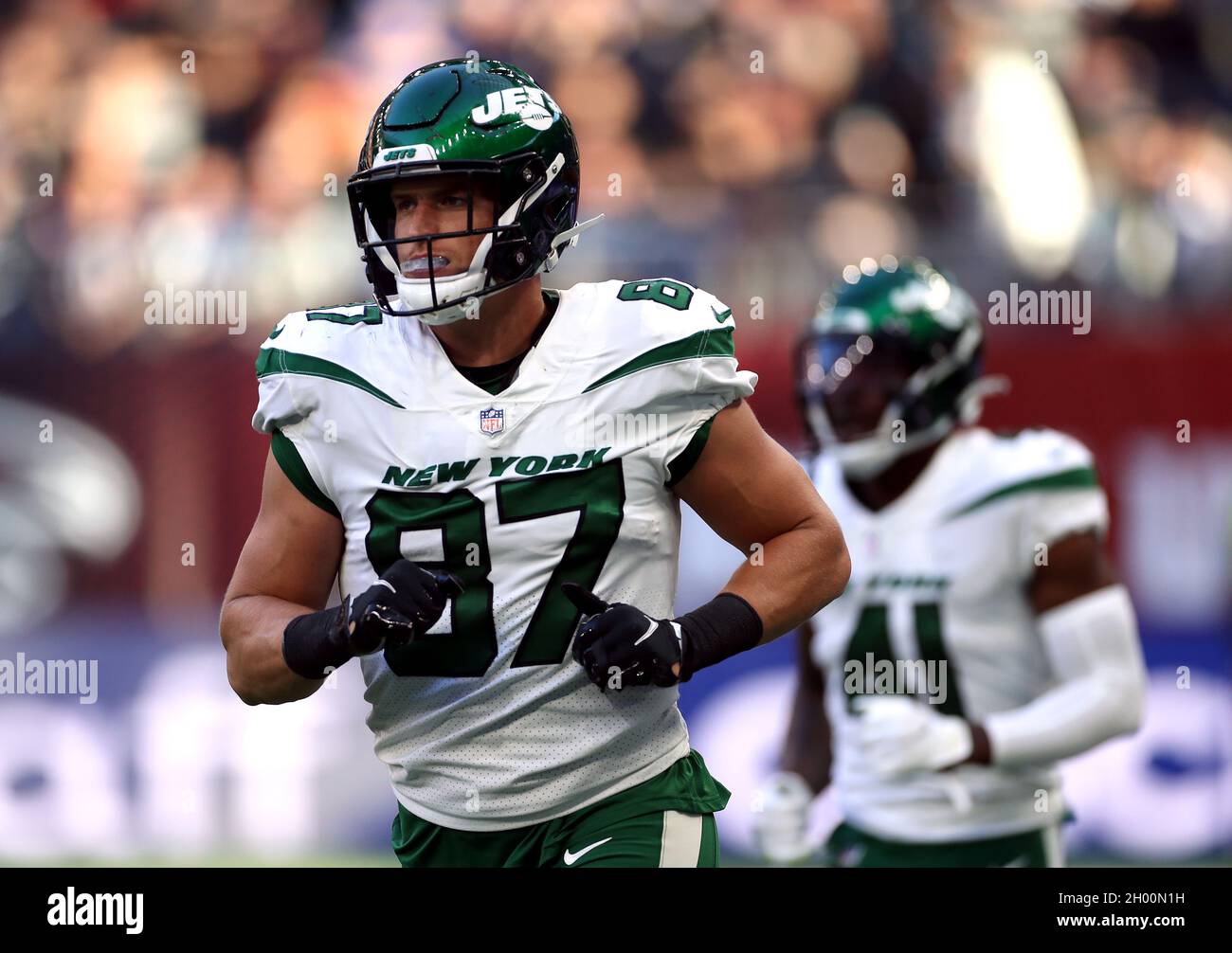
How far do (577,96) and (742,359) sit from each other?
4.41 feet

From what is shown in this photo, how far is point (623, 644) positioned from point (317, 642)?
417 mm

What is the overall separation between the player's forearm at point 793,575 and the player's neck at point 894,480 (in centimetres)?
168

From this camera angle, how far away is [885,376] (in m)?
4.15

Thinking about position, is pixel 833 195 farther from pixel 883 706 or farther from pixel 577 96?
pixel 883 706

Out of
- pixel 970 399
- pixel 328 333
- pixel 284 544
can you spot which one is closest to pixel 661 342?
pixel 328 333

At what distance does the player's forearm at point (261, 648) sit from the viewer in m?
2.36

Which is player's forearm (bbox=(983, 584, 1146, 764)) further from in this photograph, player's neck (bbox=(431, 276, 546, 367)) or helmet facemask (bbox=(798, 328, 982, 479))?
player's neck (bbox=(431, 276, 546, 367))

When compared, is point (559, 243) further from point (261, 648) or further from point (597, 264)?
point (597, 264)

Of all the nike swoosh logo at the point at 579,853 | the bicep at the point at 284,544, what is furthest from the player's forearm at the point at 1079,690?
the bicep at the point at 284,544

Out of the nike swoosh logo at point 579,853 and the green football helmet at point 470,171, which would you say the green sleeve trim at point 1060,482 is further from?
the nike swoosh logo at point 579,853

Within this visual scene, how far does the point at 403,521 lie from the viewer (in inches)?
93.1

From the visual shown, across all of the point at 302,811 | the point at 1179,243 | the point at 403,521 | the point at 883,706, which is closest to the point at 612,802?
the point at 403,521

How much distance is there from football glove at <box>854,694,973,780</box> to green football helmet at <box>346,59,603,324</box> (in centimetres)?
167

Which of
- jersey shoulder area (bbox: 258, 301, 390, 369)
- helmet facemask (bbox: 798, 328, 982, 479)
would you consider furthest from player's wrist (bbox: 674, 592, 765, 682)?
A: helmet facemask (bbox: 798, 328, 982, 479)
